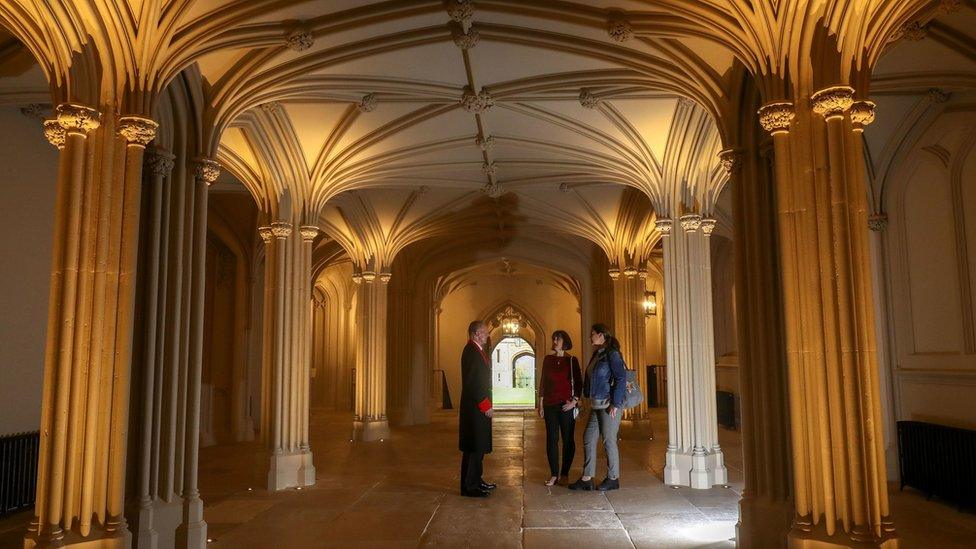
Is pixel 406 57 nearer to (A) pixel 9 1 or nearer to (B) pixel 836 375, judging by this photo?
(A) pixel 9 1

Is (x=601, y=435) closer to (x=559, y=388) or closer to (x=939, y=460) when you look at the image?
(x=559, y=388)

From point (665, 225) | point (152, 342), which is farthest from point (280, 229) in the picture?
point (665, 225)

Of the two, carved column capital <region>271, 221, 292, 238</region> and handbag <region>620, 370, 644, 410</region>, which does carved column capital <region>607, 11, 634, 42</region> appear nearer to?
handbag <region>620, 370, 644, 410</region>

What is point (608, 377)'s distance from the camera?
23.4 feet

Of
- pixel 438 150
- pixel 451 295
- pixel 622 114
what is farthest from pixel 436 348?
pixel 622 114

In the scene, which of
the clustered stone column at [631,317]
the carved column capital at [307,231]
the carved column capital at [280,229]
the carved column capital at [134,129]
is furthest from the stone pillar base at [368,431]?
the carved column capital at [134,129]

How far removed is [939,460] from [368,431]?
29.6 feet

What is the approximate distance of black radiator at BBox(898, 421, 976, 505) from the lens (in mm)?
6586

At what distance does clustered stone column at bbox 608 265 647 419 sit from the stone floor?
3.78 m

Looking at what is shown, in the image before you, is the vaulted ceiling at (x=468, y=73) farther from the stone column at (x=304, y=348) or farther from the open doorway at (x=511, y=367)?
the open doorway at (x=511, y=367)

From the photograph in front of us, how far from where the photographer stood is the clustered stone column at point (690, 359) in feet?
26.5

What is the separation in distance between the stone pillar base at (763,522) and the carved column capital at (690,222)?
13.3 ft

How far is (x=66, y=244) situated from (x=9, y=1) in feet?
5.48

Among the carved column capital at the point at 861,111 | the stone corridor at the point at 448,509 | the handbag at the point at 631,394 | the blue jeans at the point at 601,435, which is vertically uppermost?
the carved column capital at the point at 861,111
